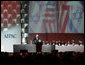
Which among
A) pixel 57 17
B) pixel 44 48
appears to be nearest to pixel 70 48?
pixel 44 48

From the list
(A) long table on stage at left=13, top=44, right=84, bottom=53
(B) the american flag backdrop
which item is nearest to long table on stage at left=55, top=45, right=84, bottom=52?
(A) long table on stage at left=13, top=44, right=84, bottom=53

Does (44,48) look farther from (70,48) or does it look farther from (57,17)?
(57,17)

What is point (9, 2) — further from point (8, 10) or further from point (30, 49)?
point (30, 49)

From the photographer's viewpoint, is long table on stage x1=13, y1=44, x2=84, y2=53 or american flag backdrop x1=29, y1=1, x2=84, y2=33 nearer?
long table on stage x1=13, y1=44, x2=84, y2=53

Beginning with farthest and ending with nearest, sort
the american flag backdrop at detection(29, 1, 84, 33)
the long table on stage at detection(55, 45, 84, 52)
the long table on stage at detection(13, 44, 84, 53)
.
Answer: the american flag backdrop at detection(29, 1, 84, 33) < the long table on stage at detection(55, 45, 84, 52) < the long table on stage at detection(13, 44, 84, 53)

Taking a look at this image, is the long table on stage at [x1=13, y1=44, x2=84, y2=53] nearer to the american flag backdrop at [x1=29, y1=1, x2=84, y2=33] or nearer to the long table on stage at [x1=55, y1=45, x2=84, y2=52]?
the long table on stage at [x1=55, y1=45, x2=84, y2=52]

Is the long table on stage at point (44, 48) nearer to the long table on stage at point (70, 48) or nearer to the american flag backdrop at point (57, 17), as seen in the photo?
the long table on stage at point (70, 48)

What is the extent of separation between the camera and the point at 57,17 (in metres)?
14.5

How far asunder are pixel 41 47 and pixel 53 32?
3004mm

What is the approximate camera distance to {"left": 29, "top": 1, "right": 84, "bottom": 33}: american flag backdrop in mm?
14398

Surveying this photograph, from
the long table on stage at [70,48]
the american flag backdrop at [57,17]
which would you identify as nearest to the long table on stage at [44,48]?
the long table on stage at [70,48]

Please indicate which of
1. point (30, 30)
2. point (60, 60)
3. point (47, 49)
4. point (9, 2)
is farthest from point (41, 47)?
point (60, 60)

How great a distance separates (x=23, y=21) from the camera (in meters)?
14.6

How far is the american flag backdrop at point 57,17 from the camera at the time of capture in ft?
47.2
